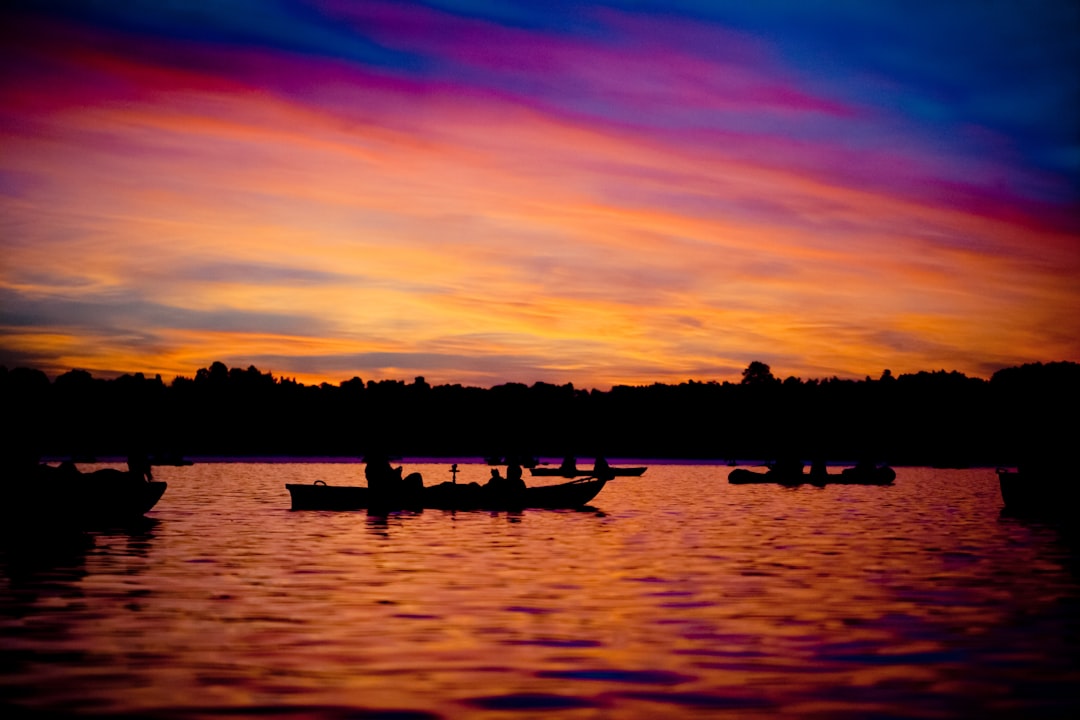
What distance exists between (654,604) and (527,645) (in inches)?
226

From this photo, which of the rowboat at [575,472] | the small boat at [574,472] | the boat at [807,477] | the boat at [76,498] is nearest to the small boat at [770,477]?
the boat at [807,477]

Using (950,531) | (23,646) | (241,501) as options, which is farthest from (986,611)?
(241,501)

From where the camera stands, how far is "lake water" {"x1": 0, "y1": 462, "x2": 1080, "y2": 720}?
14680 millimetres

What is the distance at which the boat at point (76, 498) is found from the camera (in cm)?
4175

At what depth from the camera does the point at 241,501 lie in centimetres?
7125

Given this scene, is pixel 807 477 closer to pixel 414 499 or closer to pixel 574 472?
pixel 574 472

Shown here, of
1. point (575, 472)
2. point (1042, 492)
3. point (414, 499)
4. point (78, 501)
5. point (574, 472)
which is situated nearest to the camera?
point (78, 501)

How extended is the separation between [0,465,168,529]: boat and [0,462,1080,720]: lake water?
→ 2760mm

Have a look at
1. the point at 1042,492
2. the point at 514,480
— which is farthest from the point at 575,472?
the point at 1042,492

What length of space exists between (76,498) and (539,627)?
2979cm

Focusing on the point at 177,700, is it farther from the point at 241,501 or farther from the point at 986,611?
the point at 241,501

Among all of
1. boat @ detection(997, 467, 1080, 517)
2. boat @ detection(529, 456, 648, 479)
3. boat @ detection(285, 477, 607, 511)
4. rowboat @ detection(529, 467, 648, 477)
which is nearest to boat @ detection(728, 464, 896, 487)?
boat @ detection(529, 456, 648, 479)

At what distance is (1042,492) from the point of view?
58625 mm

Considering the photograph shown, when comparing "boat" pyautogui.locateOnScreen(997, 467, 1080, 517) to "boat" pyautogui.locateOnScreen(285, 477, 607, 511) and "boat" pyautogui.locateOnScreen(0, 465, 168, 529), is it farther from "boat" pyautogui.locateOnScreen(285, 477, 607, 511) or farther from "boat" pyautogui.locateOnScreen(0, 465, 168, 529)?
"boat" pyautogui.locateOnScreen(0, 465, 168, 529)
